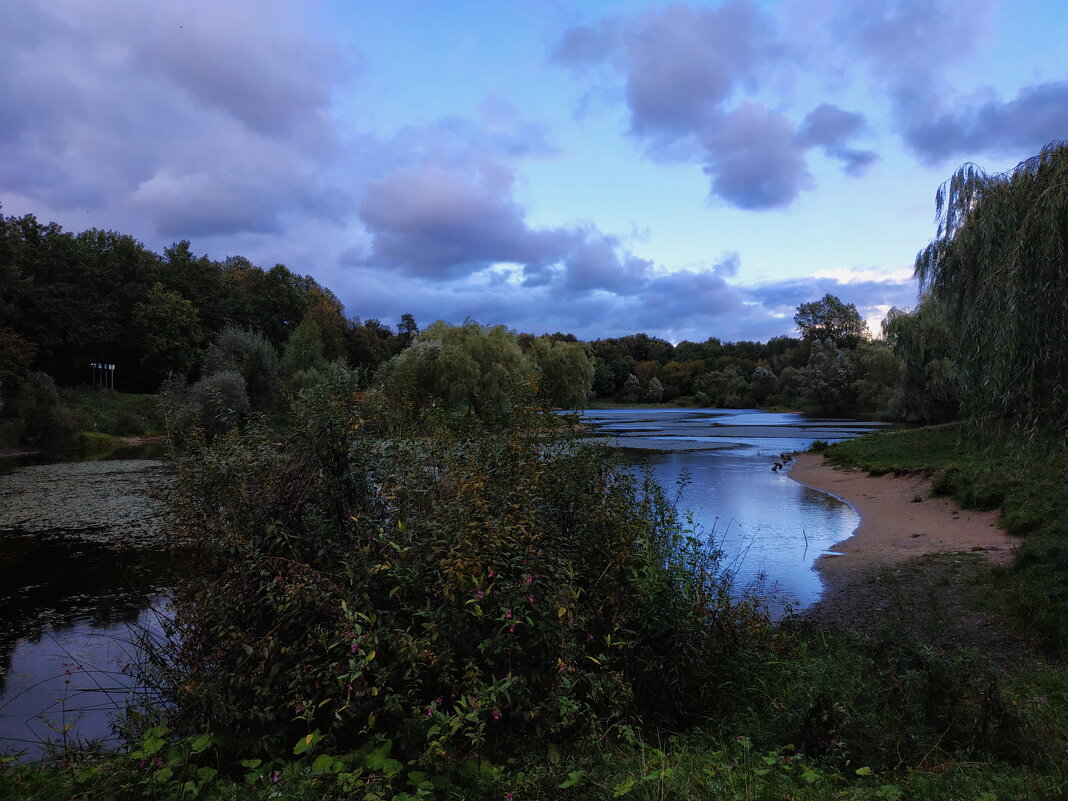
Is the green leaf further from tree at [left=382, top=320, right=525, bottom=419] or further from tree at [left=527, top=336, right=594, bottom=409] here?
tree at [left=527, top=336, right=594, bottom=409]

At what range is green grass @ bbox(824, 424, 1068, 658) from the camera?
7066mm

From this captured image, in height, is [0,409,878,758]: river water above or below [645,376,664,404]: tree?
below

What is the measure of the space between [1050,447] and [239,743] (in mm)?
7954

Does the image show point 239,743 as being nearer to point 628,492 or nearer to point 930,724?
point 628,492

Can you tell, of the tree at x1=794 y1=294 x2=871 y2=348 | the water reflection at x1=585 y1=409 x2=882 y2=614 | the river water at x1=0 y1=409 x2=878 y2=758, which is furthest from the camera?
the tree at x1=794 y1=294 x2=871 y2=348

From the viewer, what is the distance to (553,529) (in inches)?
204

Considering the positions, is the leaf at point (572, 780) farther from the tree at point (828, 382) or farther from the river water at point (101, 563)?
the tree at point (828, 382)

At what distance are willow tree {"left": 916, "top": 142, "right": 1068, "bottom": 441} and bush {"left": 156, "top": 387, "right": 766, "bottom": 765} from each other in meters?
3.69

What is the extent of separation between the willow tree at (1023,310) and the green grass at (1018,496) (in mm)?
465

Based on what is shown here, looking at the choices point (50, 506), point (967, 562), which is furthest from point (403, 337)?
point (967, 562)

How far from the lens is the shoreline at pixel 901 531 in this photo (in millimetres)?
10789

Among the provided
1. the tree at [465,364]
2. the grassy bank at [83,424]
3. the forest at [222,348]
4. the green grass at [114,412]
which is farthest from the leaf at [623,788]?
the green grass at [114,412]

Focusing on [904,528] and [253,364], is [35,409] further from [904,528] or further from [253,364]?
[904,528]

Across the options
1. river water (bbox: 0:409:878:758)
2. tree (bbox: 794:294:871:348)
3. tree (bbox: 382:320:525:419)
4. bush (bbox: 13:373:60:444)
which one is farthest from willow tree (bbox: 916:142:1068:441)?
tree (bbox: 794:294:871:348)
